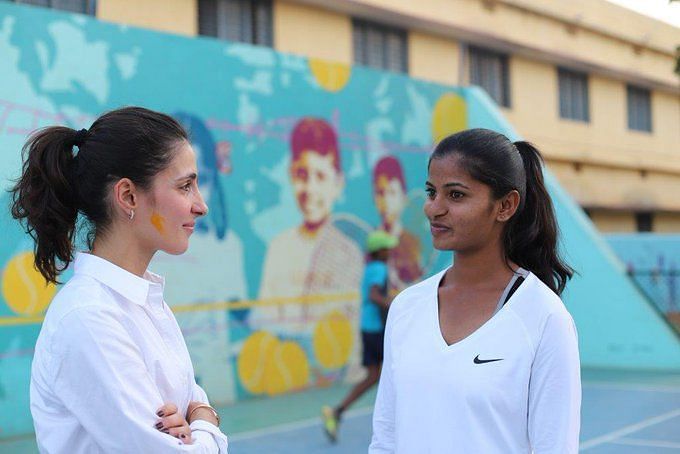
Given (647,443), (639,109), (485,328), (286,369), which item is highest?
(639,109)

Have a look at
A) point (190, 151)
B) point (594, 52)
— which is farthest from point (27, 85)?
point (594, 52)

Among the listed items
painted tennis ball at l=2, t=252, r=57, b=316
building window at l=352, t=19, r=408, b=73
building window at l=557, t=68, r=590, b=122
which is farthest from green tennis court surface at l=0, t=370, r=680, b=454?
building window at l=557, t=68, r=590, b=122

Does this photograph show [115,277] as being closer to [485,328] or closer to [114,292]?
[114,292]

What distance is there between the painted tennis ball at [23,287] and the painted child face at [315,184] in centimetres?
314

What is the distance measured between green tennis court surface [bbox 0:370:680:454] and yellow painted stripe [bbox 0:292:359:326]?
0.94 m

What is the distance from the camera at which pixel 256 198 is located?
9344mm

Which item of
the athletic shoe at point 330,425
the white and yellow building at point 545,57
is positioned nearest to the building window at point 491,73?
the white and yellow building at point 545,57

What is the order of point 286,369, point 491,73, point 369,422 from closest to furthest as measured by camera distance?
point 369,422 → point 286,369 → point 491,73

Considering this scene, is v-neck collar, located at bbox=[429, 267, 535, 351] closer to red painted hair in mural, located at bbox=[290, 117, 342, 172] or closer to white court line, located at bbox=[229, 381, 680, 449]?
white court line, located at bbox=[229, 381, 680, 449]

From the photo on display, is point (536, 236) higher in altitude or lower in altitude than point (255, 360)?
higher

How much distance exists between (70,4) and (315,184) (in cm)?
353

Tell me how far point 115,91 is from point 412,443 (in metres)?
6.44

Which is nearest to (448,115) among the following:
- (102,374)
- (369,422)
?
(369,422)

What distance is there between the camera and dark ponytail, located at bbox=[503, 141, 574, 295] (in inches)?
100.0
